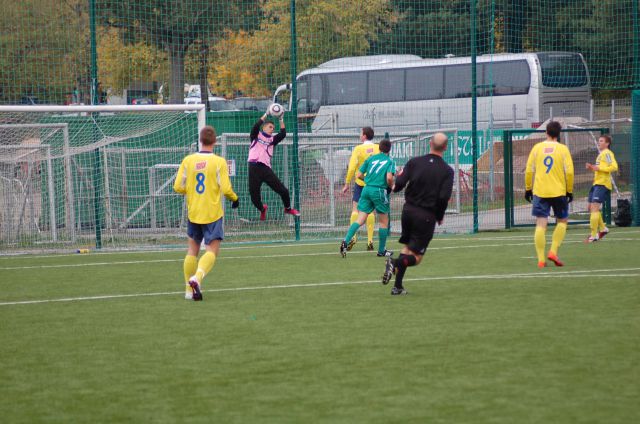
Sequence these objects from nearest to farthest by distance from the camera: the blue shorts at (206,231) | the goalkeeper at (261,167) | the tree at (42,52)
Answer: the blue shorts at (206,231)
the goalkeeper at (261,167)
the tree at (42,52)

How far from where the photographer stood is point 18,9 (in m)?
18.8

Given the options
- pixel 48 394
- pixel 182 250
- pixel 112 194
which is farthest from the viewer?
pixel 112 194

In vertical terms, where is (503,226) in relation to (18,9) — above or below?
below

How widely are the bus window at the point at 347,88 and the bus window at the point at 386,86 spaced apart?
38 centimetres

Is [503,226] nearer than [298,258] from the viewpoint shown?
No

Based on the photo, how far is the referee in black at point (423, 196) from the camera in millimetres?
10180

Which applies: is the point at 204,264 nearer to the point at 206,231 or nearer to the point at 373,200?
the point at 206,231

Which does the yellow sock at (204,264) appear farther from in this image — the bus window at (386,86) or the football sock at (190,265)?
the bus window at (386,86)

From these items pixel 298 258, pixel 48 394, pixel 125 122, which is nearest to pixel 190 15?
pixel 125 122

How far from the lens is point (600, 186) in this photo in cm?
1697

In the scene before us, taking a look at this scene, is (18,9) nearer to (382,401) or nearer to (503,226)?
(503,226)

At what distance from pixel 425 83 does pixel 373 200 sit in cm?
2230

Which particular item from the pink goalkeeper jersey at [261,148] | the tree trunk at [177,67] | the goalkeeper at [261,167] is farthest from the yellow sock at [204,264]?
the tree trunk at [177,67]

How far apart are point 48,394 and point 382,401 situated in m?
2.27
